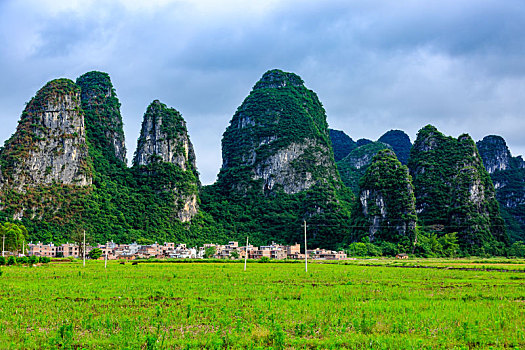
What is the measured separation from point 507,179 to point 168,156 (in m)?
110

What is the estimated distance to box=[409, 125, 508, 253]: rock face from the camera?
102 metres

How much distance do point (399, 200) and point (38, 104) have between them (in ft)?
268

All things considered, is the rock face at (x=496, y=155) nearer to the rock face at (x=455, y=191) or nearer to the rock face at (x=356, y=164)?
the rock face at (x=356, y=164)

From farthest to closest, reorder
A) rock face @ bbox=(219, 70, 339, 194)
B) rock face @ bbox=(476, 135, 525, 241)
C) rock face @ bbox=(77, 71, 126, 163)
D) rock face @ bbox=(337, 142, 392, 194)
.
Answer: rock face @ bbox=(337, 142, 392, 194), rock face @ bbox=(219, 70, 339, 194), rock face @ bbox=(476, 135, 525, 241), rock face @ bbox=(77, 71, 126, 163)

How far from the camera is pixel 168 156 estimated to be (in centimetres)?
12156

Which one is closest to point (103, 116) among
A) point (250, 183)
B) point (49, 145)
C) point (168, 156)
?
point (168, 156)

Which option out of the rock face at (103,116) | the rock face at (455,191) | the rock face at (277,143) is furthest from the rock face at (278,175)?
the rock face at (103,116)

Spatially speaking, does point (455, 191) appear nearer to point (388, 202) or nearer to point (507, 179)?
point (388, 202)

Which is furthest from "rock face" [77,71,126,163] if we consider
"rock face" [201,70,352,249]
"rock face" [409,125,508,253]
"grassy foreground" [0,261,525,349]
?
"grassy foreground" [0,261,525,349]

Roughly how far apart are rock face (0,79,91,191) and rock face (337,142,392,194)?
100680 mm

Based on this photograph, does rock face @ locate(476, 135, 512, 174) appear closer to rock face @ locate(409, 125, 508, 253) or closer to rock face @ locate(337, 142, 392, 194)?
rock face @ locate(337, 142, 392, 194)

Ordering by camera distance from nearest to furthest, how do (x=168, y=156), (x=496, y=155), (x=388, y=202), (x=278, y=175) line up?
1. (x=388, y=202)
2. (x=168, y=156)
3. (x=278, y=175)
4. (x=496, y=155)

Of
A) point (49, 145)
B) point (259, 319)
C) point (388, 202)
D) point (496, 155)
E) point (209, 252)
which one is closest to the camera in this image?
point (259, 319)

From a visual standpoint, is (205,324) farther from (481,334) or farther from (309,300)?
(481,334)
